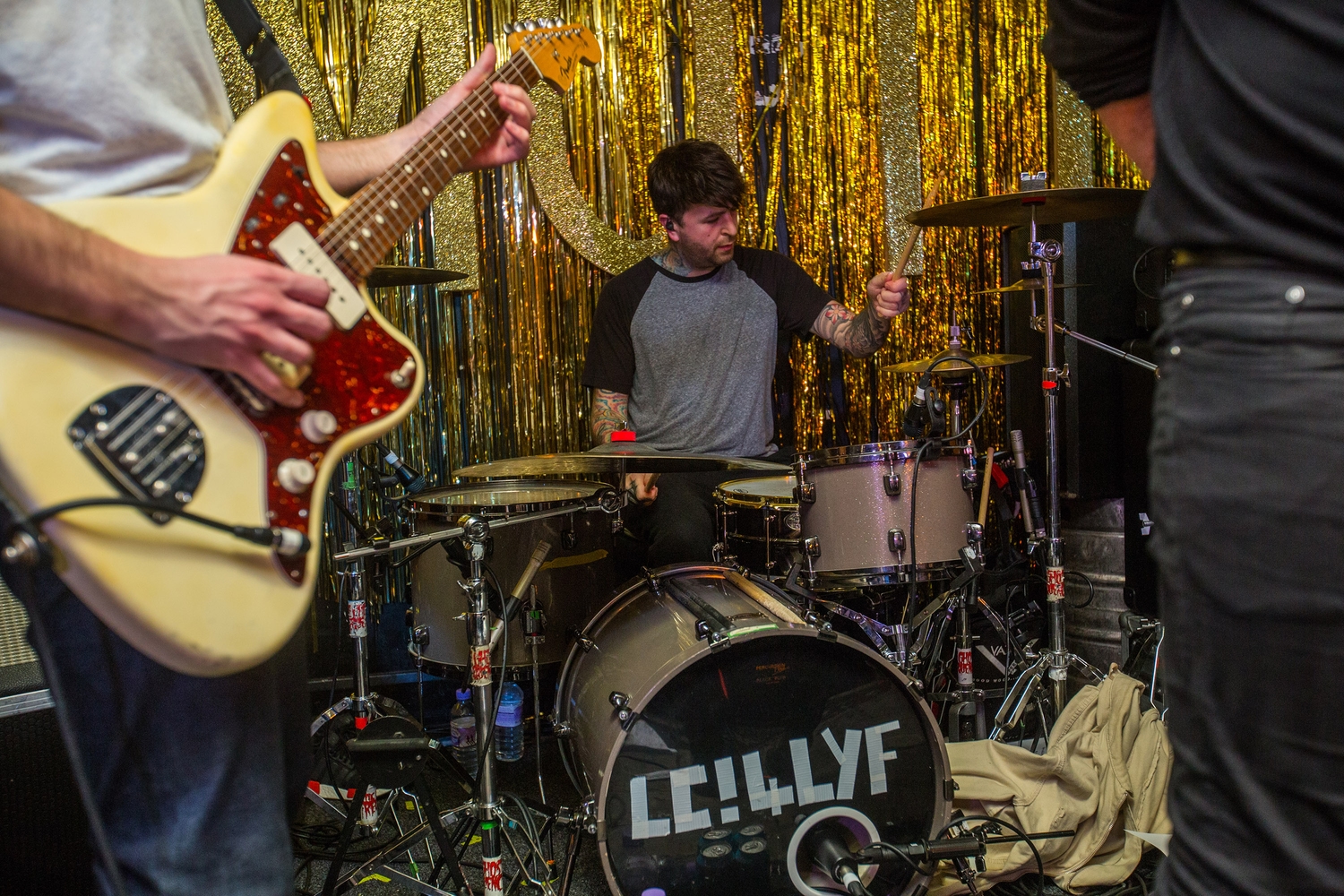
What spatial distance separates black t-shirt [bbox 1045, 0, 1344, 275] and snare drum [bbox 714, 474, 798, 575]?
5.89 feet

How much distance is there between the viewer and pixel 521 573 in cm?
245

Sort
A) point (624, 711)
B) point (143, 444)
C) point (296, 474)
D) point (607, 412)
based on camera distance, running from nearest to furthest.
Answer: point (143, 444)
point (296, 474)
point (624, 711)
point (607, 412)

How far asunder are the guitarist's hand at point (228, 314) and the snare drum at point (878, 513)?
1.64 m

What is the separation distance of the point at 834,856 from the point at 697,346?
1.78m

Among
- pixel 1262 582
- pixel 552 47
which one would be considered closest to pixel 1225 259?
pixel 1262 582

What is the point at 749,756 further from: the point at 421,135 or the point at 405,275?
the point at 405,275

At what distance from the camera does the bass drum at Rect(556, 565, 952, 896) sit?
1.80m

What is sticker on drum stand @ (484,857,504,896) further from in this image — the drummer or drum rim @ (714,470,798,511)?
the drummer

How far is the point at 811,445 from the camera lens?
360 centimetres

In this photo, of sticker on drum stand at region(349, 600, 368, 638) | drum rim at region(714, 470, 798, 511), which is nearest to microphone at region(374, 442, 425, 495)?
sticker on drum stand at region(349, 600, 368, 638)

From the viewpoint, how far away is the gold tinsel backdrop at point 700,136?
10.7ft

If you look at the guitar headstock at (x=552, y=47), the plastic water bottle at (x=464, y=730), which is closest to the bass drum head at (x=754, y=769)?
the guitar headstock at (x=552, y=47)

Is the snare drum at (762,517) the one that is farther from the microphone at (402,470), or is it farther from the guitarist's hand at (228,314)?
the guitarist's hand at (228,314)

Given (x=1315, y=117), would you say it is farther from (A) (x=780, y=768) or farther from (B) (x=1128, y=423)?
(B) (x=1128, y=423)
